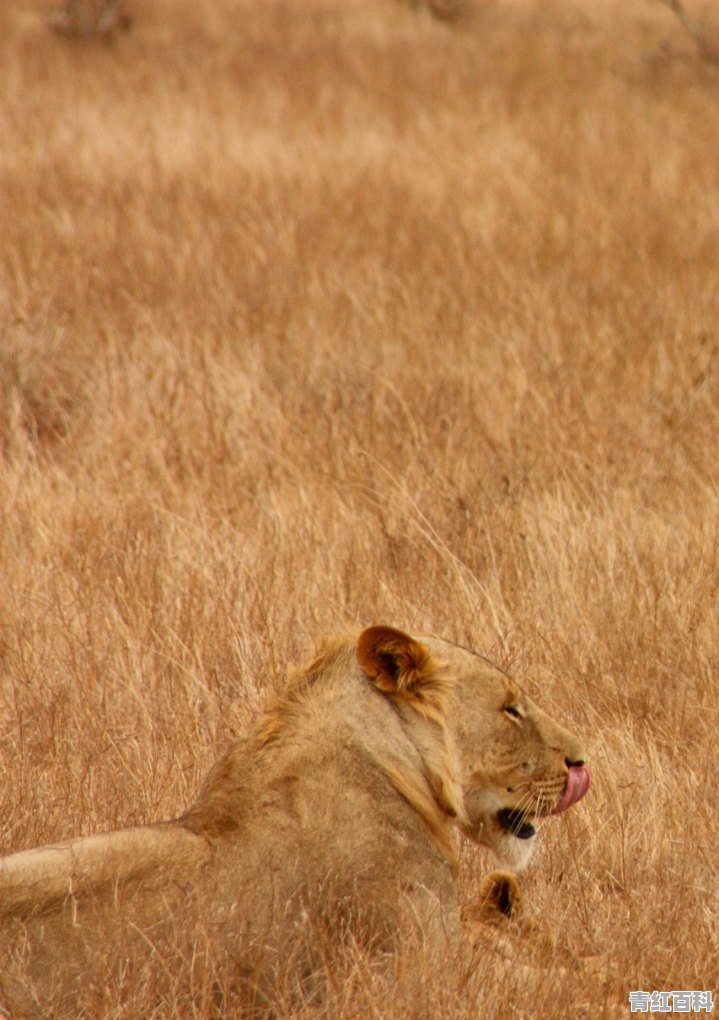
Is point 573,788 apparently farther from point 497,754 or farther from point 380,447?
point 380,447

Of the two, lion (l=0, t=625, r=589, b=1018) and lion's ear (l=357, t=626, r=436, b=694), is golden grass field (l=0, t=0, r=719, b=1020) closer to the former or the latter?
lion (l=0, t=625, r=589, b=1018)

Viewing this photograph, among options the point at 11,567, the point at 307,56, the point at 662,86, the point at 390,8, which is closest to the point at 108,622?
the point at 11,567

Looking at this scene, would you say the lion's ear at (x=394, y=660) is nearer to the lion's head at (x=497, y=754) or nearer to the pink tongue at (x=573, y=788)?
the lion's head at (x=497, y=754)

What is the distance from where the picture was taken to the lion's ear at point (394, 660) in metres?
2.85

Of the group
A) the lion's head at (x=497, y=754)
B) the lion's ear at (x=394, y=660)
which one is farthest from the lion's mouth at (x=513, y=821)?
the lion's ear at (x=394, y=660)

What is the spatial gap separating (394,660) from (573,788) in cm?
45

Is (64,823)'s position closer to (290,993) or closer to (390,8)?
(290,993)

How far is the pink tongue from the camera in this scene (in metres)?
3.05

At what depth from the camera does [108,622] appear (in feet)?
14.3

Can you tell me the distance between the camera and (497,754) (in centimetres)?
301

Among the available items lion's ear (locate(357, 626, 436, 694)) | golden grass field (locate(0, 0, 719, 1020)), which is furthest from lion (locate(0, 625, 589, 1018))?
golden grass field (locate(0, 0, 719, 1020))

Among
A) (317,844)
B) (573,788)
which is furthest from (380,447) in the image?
(317,844)

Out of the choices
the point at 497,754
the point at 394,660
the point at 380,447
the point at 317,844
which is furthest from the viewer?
the point at 380,447

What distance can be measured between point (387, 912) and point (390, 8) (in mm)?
15390
